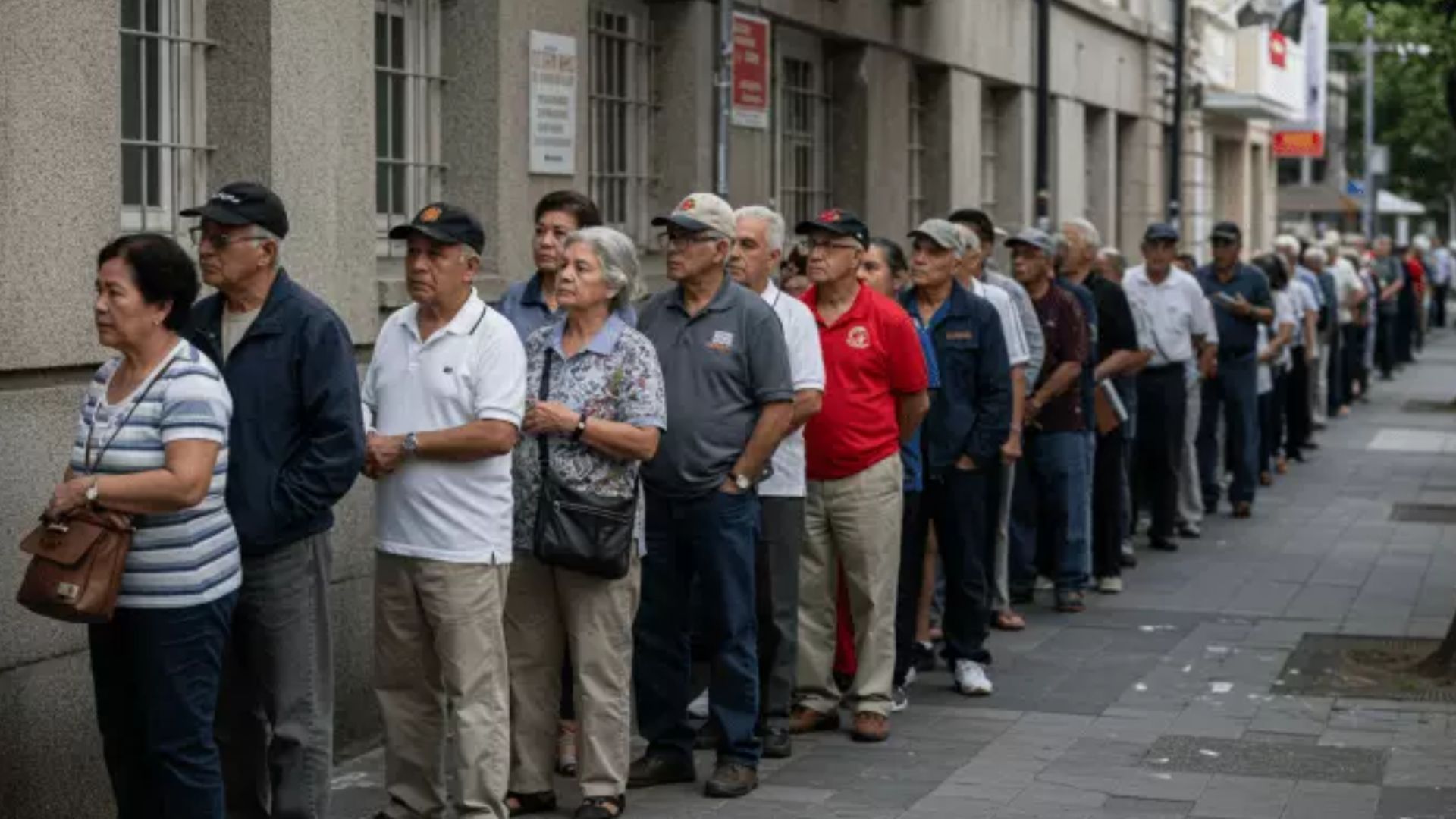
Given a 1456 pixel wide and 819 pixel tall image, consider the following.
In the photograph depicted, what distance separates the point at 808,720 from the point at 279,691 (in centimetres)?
356

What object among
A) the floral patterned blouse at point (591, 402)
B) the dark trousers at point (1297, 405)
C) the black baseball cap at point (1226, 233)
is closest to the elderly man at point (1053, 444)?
the black baseball cap at point (1226, 233)

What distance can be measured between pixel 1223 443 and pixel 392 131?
11615mm

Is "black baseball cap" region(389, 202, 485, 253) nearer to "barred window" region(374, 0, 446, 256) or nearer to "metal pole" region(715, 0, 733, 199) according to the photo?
"barred window" region(374, 0, 446, 256)

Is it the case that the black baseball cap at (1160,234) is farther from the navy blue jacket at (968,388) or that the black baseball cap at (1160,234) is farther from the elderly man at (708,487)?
the elderly man at (708,487)

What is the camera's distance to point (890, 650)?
36.2 ft

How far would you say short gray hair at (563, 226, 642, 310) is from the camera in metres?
9.07

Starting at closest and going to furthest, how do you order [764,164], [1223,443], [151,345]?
[151,345] < [764,164] < [1223,443]

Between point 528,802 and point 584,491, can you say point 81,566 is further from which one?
point 528,802

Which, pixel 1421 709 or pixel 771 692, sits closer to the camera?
pixel 771 692

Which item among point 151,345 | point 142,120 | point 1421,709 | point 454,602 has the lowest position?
point 1421,709

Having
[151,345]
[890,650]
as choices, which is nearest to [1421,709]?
[890,650]

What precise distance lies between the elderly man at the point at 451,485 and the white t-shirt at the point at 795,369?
1745mm

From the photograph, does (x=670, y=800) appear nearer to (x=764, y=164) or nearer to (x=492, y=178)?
(x=492, y=178)

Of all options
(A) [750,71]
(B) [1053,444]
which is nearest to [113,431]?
(B) [1053,444]
